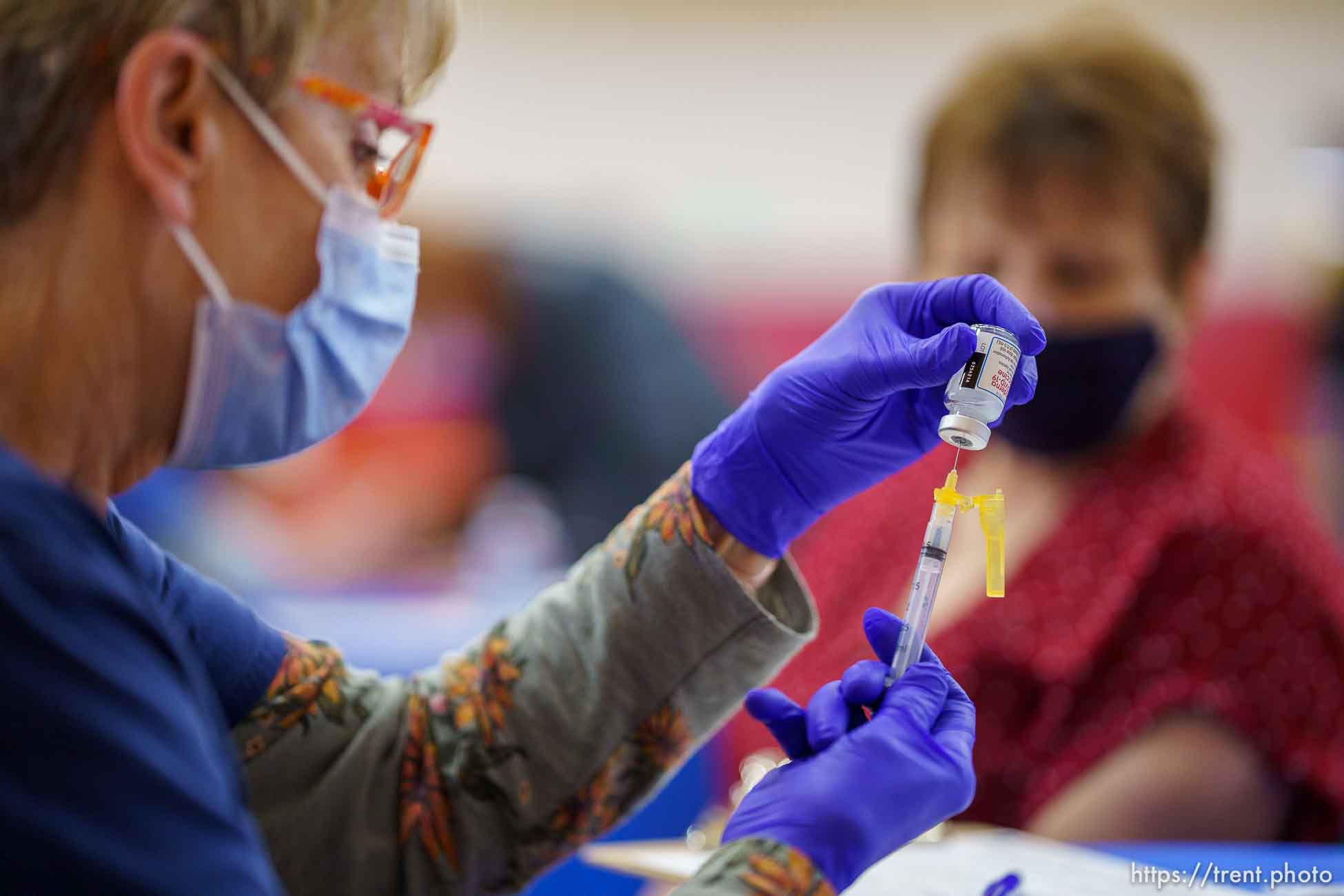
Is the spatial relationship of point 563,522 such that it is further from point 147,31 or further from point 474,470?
point 147,31

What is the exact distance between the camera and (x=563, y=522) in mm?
3178

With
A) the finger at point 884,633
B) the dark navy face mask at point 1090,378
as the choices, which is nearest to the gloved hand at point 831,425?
the finger at point 884,633

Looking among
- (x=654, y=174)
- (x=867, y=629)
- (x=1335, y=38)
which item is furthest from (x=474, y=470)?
(x=1335, y=38)

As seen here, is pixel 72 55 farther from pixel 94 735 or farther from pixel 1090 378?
pixel 1090 378

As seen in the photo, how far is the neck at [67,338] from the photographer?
2.28ft

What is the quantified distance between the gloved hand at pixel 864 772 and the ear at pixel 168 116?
497 millimetres

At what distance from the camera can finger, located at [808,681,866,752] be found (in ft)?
2.48

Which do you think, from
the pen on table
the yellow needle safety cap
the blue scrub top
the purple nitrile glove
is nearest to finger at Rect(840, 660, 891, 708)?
the purple nitrile glove

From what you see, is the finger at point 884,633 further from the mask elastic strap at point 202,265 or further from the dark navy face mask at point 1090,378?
the dark navy face mask at point 1090,378

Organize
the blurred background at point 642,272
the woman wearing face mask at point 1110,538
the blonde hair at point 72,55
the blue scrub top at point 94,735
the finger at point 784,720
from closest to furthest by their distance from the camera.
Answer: the blue scrub top at point 94,735
the blonde hair at point 72,55
the finger at point 784,720
the woman wearing face mask at point 1110,538
the blurred background at point 642,272

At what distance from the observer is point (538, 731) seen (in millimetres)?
933

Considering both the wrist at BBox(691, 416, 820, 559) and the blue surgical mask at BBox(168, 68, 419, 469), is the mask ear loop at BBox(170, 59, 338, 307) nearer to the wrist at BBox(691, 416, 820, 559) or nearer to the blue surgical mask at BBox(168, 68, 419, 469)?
the blue surgical mask at BBox(168, 68, 419, 469)

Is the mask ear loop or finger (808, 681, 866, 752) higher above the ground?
the mask ear loop

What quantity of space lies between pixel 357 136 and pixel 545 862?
0.57 meters
